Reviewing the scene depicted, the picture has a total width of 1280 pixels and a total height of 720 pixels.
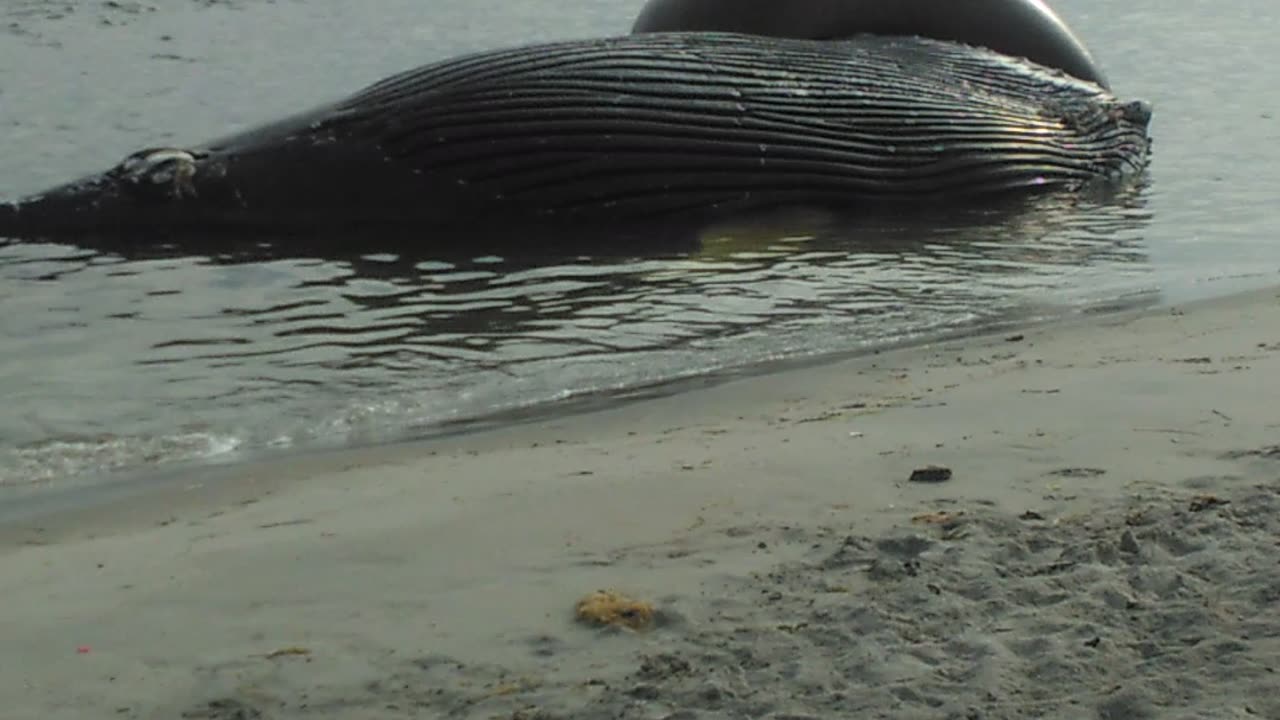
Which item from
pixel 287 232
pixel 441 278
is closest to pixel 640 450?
pixel 441 278

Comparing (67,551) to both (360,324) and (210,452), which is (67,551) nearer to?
(210,452)

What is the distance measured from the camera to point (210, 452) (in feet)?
16.9

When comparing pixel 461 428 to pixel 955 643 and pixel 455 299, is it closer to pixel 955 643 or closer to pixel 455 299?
pixel 455 299

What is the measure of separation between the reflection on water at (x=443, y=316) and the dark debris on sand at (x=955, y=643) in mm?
2064

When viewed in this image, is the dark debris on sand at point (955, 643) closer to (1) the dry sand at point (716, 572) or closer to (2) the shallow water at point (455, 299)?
(1) the dry sand at point (716, 572)

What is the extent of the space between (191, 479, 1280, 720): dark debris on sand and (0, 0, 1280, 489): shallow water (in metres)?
2.02

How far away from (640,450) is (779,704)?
6.02 feet

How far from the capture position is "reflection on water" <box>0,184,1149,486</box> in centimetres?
551

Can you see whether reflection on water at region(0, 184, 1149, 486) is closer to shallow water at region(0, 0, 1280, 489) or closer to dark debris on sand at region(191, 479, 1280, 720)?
shallow water at region(0, 0, 1280, 489)

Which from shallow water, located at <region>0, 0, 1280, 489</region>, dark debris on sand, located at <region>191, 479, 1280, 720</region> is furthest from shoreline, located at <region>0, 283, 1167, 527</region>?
dark debris on sand, located at <region>191, 479, 1280, 720</region>

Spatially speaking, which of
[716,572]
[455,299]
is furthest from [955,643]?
[455,299]

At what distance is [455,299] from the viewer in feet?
23.6

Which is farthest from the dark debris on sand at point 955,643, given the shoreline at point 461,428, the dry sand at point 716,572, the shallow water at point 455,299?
the shallow water at point 455,299

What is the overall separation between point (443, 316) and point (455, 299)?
32cm
